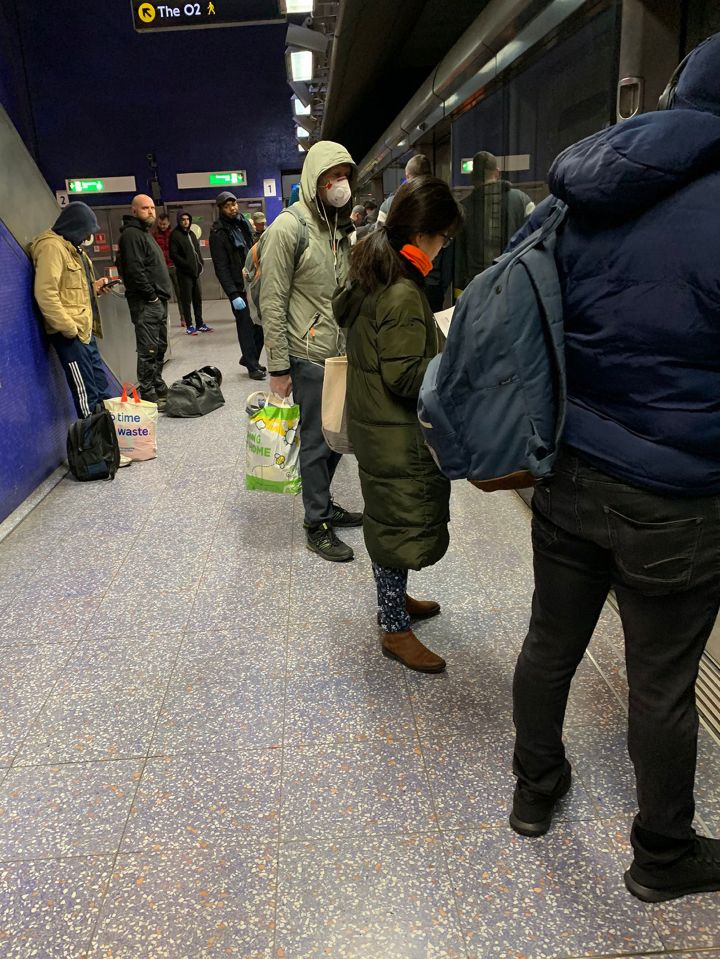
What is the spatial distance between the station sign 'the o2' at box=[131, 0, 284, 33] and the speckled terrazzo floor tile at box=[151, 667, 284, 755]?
5.03m

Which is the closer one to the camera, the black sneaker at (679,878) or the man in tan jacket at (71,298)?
the black sneaker at (679,878)

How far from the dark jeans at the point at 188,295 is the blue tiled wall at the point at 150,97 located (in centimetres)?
574

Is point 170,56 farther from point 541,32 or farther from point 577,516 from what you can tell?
point 577,516

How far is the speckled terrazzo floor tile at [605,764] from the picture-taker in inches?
65.3

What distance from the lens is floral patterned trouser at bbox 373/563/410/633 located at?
2.15m

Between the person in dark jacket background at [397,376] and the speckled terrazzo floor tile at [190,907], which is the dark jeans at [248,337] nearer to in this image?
the person in dark jacket background at [397,376]

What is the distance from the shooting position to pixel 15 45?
43.7ft

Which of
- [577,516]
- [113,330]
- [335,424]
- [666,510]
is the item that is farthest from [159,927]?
[113,330]

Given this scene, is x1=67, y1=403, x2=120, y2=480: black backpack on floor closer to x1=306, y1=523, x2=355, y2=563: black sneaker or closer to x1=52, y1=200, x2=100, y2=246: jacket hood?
x1=52, y1=200, x2=100, y2=246: jacket hood

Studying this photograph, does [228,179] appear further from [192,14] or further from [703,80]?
[703,80]

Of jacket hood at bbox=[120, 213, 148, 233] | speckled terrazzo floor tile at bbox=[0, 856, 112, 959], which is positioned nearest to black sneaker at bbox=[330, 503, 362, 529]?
speckled terrazzo floor tile at bbox=[0, 856, 112, 959]

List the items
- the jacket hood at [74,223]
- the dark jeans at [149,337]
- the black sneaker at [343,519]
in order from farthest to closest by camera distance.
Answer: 1. the dark jeans at [149,337]
2. the jacket hood at [74,223]
3. the black sneaker at [343,519]

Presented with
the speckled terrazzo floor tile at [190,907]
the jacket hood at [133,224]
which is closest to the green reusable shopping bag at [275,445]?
the speckled terrazzo floor tile at [190,907]

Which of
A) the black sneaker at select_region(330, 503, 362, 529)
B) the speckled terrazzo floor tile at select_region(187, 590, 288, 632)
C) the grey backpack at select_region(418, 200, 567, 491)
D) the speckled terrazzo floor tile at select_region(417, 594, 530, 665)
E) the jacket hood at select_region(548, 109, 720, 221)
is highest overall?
the jacket hood at select_region(548, 109, 720, 221)
